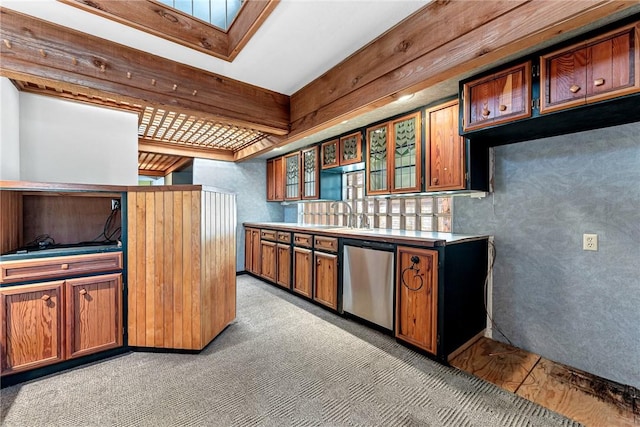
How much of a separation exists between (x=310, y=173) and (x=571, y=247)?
3.01m

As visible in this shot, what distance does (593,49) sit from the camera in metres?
1.47

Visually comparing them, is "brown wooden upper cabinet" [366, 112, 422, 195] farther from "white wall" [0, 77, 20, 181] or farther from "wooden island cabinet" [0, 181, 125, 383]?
"white wall" [0, 77, 20, 181]

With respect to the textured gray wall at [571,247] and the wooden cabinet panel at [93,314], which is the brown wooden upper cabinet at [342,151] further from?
the wooden cabinet panel at [93,314]

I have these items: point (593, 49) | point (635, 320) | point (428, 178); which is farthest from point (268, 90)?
point (635, 320)

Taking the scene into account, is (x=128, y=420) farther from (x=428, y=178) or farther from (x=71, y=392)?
(x=428, y=178)

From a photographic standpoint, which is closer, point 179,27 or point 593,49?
point 593,49

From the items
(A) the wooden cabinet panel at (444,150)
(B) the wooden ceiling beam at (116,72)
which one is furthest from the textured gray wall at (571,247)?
(B) the wooden ceiling beam at (116,72)

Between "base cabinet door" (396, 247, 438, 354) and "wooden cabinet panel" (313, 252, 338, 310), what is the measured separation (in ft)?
2.71

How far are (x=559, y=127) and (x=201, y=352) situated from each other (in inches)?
129

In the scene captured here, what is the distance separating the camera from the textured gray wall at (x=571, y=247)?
185 cm

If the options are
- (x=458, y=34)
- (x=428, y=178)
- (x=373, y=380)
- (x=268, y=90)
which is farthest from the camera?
(x=268, y=90)

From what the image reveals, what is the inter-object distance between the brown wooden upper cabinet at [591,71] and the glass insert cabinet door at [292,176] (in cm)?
322

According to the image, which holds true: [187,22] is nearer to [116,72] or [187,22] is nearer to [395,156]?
[116,72]

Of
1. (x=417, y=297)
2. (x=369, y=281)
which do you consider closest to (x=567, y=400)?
(x=417, y=297)
